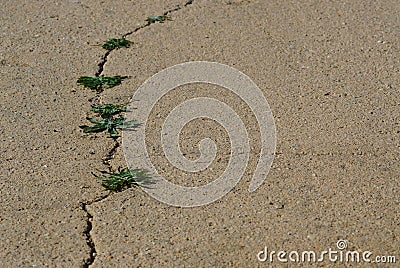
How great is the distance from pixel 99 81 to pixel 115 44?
0.52 meters

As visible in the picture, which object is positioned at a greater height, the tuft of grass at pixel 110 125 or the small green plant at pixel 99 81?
the small green plant at pixel 99 81

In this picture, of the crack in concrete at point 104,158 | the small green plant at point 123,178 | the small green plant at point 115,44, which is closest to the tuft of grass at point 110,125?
the crack in concrete at point 104,158

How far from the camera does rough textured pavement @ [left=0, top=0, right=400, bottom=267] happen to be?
11.3 feet

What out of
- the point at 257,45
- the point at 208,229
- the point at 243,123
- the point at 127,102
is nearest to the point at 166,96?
the point at 127,102

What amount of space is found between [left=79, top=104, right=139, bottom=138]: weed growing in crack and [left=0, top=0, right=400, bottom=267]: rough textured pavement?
0.19 ft

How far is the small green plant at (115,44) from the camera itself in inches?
206

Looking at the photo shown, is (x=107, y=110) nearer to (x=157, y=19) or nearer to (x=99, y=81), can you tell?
(x=99, y=81)

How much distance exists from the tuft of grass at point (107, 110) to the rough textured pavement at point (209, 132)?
0.08 meters

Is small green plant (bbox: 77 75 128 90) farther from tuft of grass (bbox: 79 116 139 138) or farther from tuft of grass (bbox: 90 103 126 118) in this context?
tuft of grass (bbox: 79 116 139 138)

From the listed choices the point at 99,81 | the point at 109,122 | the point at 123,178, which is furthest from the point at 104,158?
the point at 99,81

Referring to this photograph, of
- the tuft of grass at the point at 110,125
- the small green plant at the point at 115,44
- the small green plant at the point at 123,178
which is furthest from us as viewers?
the small green plant at the point at 115,44

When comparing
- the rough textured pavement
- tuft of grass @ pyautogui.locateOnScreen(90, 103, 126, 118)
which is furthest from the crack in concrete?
tuft of grass @ pyautogui.locateOnScreen(90, 103, 126, 118)

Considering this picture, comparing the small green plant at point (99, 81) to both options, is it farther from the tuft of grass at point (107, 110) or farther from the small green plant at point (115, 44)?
the small green plant at point (115, 44)

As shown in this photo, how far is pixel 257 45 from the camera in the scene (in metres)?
5.22
